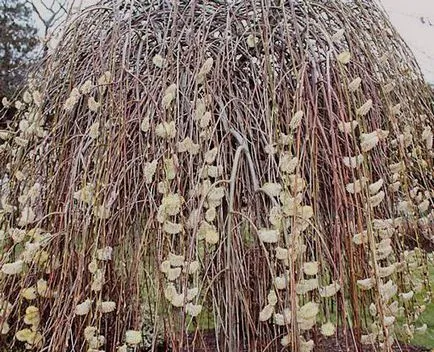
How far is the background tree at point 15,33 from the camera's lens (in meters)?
11.1

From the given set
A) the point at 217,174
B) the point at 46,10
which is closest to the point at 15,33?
the point at 46,10

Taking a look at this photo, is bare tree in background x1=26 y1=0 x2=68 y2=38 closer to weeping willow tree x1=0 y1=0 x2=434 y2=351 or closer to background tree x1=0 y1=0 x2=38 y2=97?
background tree x1=0 y1=0 x2=38 y2=97

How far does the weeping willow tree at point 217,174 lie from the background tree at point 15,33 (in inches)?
382

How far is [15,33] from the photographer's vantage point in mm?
11531

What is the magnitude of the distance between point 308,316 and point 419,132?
0.77 metres

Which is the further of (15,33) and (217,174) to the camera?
(15,33)

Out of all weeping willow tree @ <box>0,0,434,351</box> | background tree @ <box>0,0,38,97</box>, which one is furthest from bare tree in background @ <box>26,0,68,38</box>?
weeping willow tree @ <box>0,0,434,351</box>

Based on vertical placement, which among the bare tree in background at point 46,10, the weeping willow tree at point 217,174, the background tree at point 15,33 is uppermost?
the weeping willow tree at point 217,174

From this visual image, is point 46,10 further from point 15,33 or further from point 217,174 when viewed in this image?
point 217,174

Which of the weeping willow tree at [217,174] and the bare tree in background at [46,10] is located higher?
the weeping willow tree at [217,174]

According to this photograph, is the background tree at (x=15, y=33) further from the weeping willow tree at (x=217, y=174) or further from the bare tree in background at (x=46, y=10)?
the weeping willow tree at (x=217, y=174)

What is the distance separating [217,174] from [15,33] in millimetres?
11206

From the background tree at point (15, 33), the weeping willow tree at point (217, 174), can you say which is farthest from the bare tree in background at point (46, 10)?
the weeping willow tree at point (217, 174)

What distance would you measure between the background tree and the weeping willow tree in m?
9.69
